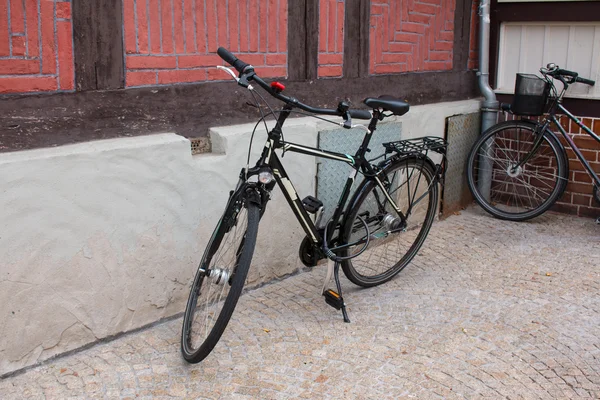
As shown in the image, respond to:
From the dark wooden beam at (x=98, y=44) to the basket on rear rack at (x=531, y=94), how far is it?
11.5ft

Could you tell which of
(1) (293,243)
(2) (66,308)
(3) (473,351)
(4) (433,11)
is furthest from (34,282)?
(4) (433,11)

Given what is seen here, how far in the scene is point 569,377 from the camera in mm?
3422

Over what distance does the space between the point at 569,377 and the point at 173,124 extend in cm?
241

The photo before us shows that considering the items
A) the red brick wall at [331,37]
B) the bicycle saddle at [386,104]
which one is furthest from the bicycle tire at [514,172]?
the bicycle saddle at [386,104]

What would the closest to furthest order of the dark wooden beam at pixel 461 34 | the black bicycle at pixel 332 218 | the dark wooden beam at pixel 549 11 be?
the black bicycle at pixel 332 218 < the dark wooden beam at pixel 549 11 < the dark wooden beam at pixel 461 34

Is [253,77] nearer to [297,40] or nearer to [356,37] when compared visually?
[297,40]

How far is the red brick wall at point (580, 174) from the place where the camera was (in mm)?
5992

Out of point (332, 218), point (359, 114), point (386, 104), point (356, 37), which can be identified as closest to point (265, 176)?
point (359, 114)

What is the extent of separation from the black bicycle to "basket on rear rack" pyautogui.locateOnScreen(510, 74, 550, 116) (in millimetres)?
1562

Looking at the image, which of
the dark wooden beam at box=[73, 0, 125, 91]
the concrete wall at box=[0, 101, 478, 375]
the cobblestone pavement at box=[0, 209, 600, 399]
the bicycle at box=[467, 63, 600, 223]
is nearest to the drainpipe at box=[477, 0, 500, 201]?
the bicycle at box=[467, 63, 600, 223]

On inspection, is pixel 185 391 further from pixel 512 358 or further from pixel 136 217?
pixel 512 358

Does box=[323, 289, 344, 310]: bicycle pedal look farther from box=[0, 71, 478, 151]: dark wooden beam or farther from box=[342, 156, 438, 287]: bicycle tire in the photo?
box=[0, 71, 478, 151]: dark wooden beam

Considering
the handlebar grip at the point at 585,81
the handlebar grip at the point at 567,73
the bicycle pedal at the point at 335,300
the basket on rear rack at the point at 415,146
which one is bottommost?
the bicycle pedal at the point at 335,300

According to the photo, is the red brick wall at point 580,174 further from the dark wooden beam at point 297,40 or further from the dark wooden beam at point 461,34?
the dark wooden beam at point 297,40
